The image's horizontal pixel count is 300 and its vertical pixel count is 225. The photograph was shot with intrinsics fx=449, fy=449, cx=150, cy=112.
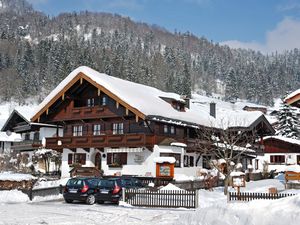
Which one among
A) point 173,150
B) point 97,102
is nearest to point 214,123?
point 173,150

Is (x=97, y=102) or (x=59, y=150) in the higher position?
(x=97, y=102)

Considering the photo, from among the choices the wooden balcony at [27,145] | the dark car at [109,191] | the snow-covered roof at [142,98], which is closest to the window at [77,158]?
the snow-covered roof at [142,98]

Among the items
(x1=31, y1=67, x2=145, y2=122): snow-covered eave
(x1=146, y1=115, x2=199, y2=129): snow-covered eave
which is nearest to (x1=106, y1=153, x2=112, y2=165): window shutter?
(x1=31, y1=67, x2=145, y2=122): snow-covered eave

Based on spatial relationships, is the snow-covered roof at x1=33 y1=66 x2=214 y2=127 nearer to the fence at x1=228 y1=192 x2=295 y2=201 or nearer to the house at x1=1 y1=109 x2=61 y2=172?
the house at x1=1 y1=109 x2=61 y2=172

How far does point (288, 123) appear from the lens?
2751 inches

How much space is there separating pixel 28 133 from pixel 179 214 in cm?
4335

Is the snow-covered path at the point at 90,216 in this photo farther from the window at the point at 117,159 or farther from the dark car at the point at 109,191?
the window at the point at 117,159

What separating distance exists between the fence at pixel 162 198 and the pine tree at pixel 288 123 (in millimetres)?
48391

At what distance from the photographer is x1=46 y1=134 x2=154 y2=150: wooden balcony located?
1516 inches

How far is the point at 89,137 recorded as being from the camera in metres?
42.4

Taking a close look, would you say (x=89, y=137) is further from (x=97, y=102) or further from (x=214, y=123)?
(x=214, y=123)

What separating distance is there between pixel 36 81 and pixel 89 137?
102723 millimetres

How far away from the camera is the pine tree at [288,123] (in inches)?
2702

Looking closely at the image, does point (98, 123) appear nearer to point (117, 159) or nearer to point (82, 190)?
point (117, 159)
